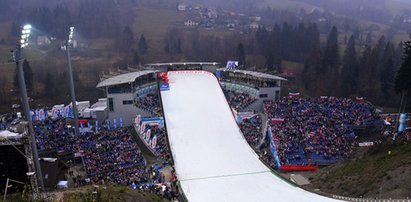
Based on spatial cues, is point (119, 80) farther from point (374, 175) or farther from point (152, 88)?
point (374, 175)

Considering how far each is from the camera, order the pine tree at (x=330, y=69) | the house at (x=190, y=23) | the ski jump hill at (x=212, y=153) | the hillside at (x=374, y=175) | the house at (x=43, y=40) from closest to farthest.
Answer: the hillside at (x=374, y=175)
the ski jump hill at (x=212, y=153)
the pine tree at (x=330, y=69)
the house at (x=43, y=40)
the house at (x=190, y=23)

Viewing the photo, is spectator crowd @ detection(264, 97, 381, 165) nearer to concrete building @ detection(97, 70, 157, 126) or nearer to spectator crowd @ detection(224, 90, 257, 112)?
spectator crowd @ detection(224, 90, 257, 112)

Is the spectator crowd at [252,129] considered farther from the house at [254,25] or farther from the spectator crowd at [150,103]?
the house at [254,25]

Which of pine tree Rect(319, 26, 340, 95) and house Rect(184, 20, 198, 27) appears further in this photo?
house Rect(184, 20, 198, 27)

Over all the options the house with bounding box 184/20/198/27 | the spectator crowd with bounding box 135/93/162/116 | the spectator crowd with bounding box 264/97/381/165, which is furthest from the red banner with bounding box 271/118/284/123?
the house with bounding box 184/20/198/27

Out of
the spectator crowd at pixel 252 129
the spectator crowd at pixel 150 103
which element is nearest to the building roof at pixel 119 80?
the spectator crowd at pixel 150 103

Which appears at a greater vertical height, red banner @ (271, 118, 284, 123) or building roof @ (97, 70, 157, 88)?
building roof @ (97, 70, 157, 88)

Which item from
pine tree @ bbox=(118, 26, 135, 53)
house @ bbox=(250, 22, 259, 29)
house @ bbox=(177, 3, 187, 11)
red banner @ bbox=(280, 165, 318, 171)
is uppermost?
house @ bbox=(177, 3, 187, 11)
